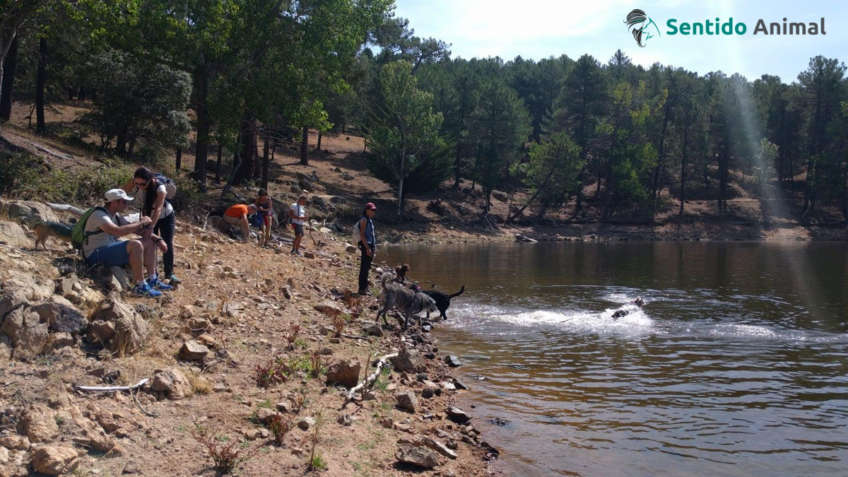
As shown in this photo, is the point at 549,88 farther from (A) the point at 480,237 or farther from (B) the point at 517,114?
(A) the point at 480,237

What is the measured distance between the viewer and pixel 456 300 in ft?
61.9

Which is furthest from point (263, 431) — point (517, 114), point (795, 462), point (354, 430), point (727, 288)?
point (517, 114)

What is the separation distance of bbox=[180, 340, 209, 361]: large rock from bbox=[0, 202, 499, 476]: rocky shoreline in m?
0.02

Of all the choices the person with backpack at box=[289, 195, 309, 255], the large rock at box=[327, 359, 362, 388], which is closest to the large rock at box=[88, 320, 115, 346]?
the large rock at box=[327, 359, 362, 388]

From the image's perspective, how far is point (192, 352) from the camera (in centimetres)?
736

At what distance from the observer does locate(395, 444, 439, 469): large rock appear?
631 cm

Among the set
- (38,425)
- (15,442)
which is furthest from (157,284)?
(15,442)

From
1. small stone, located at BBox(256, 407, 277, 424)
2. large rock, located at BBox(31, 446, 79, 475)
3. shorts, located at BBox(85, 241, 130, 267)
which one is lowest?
small stone, located at BBox(256, 407, 277, 424)

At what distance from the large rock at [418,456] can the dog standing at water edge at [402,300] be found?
6.10 m

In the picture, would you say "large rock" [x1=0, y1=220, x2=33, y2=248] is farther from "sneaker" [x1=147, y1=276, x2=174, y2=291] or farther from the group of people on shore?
"sneaker" [x1=147, y1=276, x2=174, y2=291]

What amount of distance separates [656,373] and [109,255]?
9449 mm

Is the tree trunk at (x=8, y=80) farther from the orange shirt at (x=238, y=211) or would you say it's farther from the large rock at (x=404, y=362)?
the large rock at (x=404, y=362)

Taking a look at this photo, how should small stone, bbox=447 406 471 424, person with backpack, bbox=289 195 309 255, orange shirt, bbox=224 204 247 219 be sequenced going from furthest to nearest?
1. person with backpack, bbox=289 195 309 255
2. orange shirt, bbox=224 204 247 219
3. small stone, bbox=447 406 471 424

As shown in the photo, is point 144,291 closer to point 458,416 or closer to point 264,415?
point 264,415
